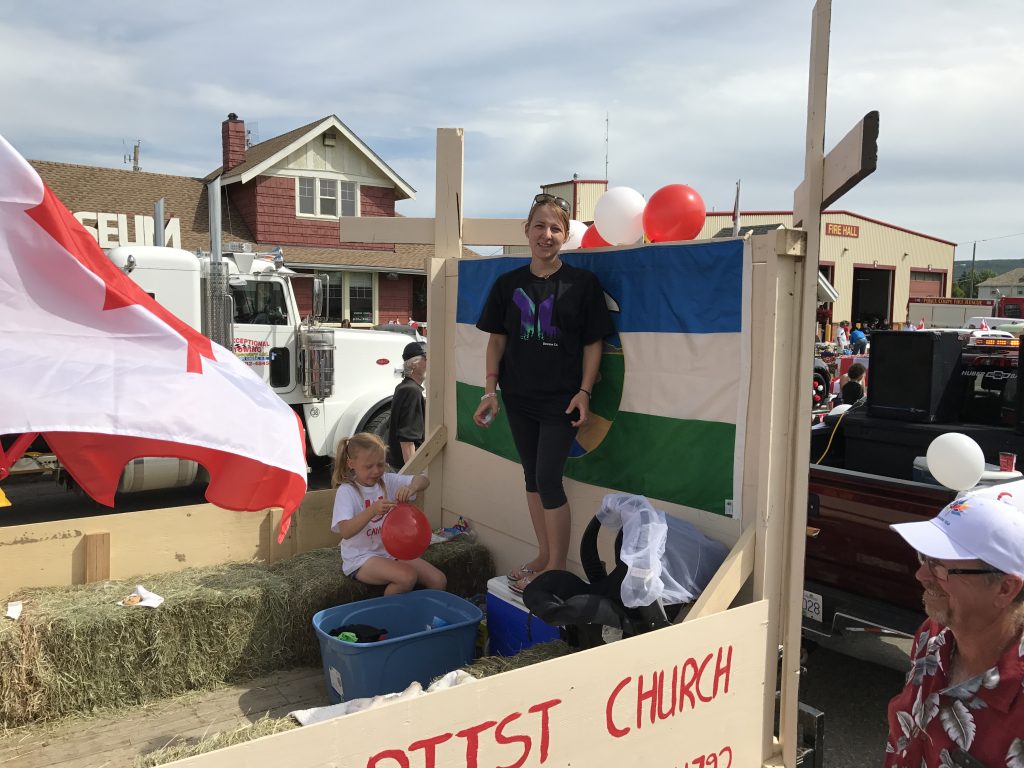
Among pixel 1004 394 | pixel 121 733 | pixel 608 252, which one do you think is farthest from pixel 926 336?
pixel 121 733

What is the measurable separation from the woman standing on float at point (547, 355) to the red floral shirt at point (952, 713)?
74.0 inches

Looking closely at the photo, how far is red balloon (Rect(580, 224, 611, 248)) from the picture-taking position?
4.30m

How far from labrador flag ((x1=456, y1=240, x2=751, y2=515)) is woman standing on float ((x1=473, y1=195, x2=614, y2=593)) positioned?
0.14 metres

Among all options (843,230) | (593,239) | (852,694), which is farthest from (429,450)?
(843,230)

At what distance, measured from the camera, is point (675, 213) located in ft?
11.9

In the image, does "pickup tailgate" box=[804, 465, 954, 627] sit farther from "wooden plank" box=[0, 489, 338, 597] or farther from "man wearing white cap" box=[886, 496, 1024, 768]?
"wooden plank" box=[0, 489, 338, 597]

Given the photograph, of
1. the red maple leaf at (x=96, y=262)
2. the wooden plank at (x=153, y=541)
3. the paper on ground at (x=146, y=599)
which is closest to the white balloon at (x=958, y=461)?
the red maple leaf at (x=96, y=262)

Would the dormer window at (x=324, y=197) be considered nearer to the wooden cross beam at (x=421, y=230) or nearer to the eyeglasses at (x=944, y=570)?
the wooden cross beam at (x=421, y=230)

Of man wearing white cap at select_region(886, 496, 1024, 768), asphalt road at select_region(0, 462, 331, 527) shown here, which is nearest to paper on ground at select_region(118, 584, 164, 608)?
man wearing white cap at select_region(886, 496, 1024, 768)

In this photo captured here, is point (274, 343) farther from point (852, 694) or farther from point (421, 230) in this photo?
point (852, 694)

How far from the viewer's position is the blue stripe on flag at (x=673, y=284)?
10.4 feet

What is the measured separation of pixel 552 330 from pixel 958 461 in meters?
1.79

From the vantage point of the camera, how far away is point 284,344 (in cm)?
852

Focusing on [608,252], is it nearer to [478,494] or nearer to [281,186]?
[478,494]
